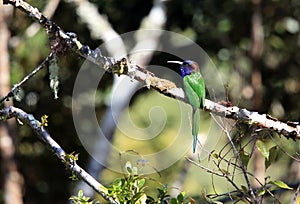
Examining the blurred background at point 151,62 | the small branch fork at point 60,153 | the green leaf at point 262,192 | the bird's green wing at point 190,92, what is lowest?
the green leaf at point 262,192

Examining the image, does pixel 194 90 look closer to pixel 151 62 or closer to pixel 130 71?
pixel 130 71

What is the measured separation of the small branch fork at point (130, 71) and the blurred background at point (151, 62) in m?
3.75

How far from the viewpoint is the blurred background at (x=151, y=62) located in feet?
22.4

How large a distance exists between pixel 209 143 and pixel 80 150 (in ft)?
9.82

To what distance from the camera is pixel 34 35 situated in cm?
679

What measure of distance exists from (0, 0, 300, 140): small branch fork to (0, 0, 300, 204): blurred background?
12.3ft

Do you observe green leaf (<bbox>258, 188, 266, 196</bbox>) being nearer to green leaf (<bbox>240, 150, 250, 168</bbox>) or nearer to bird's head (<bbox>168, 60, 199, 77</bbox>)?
green leaf (<bbox>240, 150, 250, 168</bbox>)

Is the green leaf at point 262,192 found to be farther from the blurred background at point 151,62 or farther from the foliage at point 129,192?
the blurred background at point 151,62

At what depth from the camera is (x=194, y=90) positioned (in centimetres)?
281

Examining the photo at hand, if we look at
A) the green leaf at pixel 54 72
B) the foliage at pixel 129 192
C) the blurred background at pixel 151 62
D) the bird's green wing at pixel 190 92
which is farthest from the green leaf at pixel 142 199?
the blurred background at pixel 151 62

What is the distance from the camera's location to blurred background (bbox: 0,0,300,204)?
→ 22.4 ft

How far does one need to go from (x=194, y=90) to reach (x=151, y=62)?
4091mm

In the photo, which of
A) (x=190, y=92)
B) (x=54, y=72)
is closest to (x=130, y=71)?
(x=190, y=92)

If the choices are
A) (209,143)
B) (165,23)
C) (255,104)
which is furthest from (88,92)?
(209,143)
